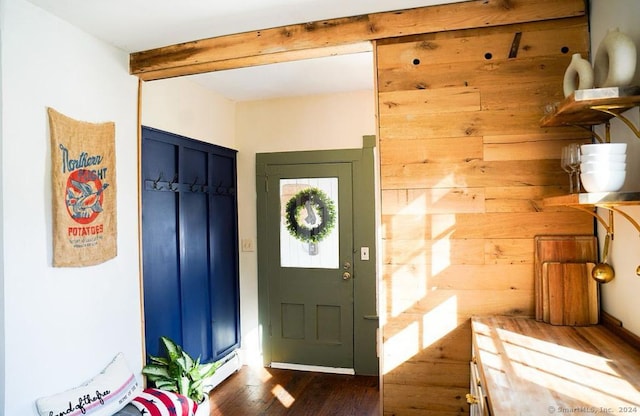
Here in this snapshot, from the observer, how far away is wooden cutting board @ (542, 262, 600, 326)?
1709 mm

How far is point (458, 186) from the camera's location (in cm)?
193

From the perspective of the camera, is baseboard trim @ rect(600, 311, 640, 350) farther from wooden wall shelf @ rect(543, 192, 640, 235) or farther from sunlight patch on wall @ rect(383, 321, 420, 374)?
sunlight patch on wall @ rect(383, 321, 420, 374)

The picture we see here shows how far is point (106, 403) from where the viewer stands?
82.3 inches

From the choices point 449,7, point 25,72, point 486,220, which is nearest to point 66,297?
point 25,72

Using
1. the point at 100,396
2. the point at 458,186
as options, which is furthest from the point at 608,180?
the point at 100,396

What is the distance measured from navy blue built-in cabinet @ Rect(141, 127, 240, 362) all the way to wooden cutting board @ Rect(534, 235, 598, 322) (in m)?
2.35

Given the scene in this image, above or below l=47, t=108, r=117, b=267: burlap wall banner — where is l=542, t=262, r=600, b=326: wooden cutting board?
below

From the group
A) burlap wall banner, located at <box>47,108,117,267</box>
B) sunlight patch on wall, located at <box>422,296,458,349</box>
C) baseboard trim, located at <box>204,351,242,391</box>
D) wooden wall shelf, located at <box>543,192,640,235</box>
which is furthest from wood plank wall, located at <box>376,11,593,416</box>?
baseboard trim, located at <box>204,351,242,391</box>

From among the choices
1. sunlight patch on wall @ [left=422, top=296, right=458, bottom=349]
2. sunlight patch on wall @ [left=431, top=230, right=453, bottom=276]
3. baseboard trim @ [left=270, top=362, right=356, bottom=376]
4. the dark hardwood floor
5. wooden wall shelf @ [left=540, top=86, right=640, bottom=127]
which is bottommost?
the dark hardwood floor

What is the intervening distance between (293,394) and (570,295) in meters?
2.29

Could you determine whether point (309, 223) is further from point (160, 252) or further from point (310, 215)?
point (160, 252)

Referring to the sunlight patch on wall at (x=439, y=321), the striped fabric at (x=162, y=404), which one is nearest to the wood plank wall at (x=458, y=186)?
the sunlight patch on wall at (x=439, y=321)

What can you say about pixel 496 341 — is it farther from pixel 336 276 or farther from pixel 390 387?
pixel 336 276

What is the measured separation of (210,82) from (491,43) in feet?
7.30
